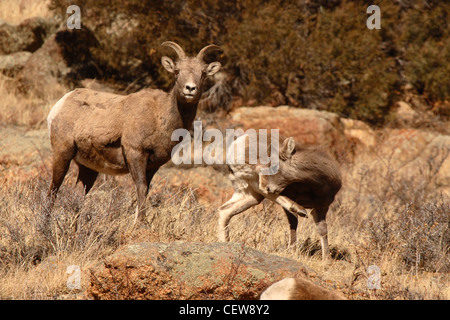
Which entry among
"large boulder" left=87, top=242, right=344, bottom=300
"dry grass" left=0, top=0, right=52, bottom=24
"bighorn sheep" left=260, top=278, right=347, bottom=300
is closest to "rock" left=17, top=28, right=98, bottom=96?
"dry grass" left=0, top=0, right=52, bottom=24

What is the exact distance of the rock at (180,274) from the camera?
4.12 meters

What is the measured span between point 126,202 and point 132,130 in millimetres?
917

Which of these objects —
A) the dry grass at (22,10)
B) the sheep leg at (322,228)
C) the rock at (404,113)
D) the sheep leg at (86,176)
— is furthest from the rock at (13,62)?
the sheep leg at (322,228)

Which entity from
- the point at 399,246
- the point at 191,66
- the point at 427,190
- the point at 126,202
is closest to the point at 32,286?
the point at 126,202

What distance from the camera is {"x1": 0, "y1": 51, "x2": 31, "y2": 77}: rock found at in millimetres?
14562

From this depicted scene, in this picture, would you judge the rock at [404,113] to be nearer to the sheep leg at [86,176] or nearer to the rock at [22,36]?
the sheep leg at [86,176]

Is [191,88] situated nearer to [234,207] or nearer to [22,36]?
[234,207]

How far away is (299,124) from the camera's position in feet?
37.6

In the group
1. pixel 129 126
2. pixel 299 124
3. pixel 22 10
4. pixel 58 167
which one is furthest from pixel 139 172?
pixel 22 10

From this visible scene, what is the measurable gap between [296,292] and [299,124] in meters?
8.02

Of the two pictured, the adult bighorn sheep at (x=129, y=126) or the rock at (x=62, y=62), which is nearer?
the adult bighorn sheep at (x=129, y=126)

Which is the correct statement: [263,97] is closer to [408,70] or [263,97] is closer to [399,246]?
[408,70]

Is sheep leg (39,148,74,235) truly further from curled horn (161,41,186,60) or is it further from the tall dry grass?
curled horn (161,41,186,60)

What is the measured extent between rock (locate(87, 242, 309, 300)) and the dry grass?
1408 centimetres
